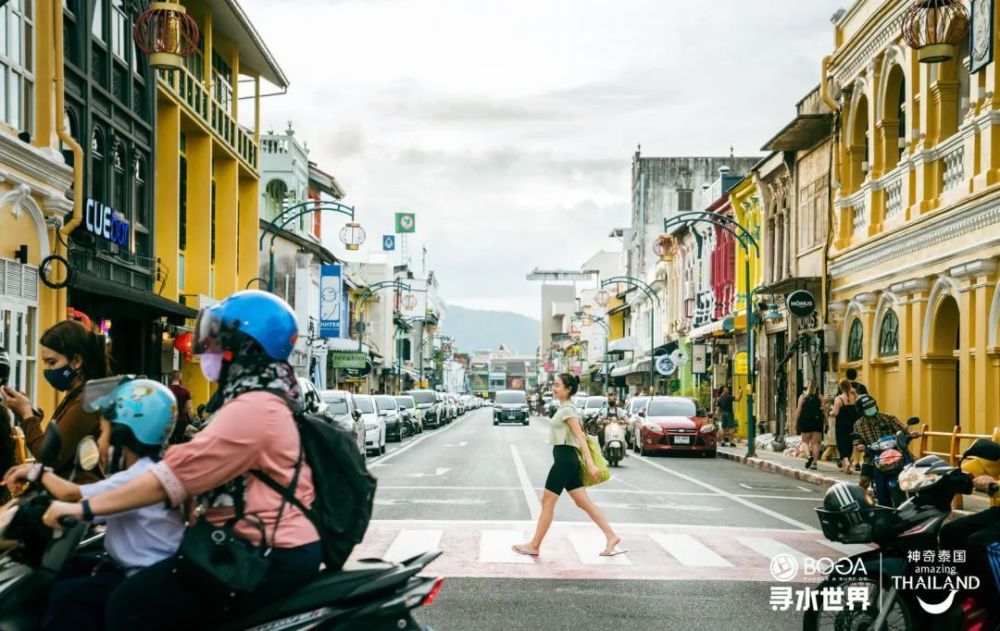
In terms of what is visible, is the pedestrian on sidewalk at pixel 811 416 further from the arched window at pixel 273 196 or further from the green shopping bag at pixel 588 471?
the arched window at pixel 273 196

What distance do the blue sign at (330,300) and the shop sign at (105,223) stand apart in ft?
106

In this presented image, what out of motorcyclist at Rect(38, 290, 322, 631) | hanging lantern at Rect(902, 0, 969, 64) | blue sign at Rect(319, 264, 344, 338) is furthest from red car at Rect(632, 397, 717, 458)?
motorcyclist at Rect(38, 290, 322, 631)

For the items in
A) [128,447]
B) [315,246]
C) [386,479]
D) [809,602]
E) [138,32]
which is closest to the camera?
[128,447]

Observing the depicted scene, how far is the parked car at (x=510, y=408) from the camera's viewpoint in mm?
65375

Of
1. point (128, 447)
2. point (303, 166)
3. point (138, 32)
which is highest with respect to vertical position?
point (303, 166)

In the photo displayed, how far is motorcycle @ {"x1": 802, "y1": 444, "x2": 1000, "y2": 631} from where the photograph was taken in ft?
21.0

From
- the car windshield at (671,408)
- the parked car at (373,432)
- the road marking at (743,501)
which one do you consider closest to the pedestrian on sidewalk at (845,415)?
the road marking at (743,501)

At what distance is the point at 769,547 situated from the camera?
12.4m

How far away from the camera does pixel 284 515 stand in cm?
422

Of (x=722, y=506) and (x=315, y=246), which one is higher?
(x=315, y=246)

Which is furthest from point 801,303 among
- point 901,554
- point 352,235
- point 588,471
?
point 901,554

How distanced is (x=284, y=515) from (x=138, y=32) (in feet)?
52.8

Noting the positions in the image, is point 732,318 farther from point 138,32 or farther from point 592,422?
point 138,32

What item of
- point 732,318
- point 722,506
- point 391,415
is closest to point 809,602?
point 722,506
